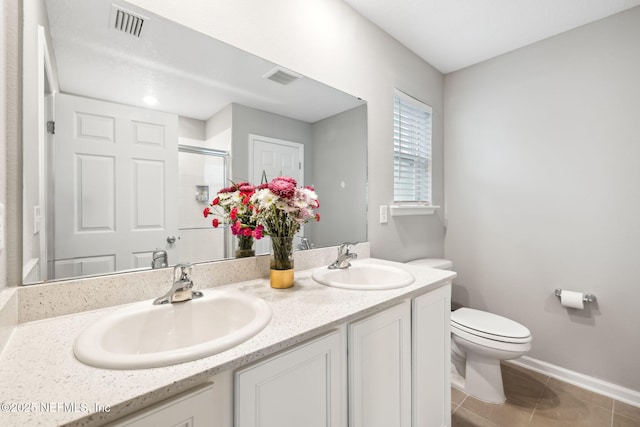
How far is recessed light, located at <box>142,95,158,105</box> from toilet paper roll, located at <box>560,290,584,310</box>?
105 inches

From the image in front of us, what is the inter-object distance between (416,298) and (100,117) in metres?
1.39

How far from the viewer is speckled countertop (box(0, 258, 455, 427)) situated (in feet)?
1.50

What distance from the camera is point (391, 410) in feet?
3.46

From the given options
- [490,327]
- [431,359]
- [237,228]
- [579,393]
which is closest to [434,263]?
[490,327]

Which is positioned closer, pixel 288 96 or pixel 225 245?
pixel 225 245

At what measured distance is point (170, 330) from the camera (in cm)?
91

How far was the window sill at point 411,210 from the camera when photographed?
6.52 feet

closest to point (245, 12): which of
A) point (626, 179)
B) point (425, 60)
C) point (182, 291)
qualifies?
point (182, 291)

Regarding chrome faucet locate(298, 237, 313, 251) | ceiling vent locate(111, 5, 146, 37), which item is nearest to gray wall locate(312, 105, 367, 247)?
chrome faucet locate(298, 237, 313, 251)

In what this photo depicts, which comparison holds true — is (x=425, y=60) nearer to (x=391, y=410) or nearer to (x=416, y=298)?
(x=416, y=298)

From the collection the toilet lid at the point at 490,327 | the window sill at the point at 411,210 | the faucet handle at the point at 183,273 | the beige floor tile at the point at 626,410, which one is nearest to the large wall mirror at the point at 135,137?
the faucet handle at the point at 183,273

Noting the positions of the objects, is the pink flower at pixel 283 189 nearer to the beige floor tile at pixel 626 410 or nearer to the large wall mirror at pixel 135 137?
the large wall mirror at pixel 135 137

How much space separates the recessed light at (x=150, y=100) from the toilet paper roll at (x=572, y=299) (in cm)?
265

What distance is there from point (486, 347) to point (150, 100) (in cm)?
215
